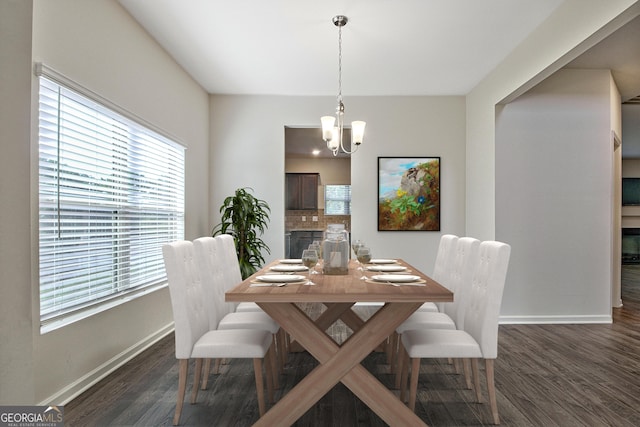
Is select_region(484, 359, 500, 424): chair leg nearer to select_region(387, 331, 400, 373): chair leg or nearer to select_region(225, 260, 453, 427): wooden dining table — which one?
select_region(225, 260, 453, 427): wooden dining table

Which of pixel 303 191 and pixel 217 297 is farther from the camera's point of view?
pixel 303 191

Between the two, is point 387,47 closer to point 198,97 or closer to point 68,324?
point 198,97

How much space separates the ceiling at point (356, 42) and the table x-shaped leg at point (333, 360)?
224 cm

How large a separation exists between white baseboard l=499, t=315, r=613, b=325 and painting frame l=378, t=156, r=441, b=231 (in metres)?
1.38

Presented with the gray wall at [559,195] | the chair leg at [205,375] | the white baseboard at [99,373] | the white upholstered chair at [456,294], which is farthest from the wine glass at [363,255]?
the gray wall at [559,195]

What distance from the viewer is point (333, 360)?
6.10ft

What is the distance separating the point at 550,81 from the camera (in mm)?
4121

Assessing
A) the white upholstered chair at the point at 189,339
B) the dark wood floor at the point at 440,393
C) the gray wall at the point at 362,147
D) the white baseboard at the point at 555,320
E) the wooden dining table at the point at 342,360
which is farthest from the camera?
the gray wall at the point at 362,147

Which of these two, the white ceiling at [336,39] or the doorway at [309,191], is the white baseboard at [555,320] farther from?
the doorway at [309,191]

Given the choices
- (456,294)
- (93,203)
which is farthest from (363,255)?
(93,203)

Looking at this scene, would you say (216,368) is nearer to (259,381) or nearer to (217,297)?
(217,297)

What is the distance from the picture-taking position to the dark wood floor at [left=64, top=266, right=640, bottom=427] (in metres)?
2.08

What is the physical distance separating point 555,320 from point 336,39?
3.68 metres

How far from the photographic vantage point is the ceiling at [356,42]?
2.88 metres
